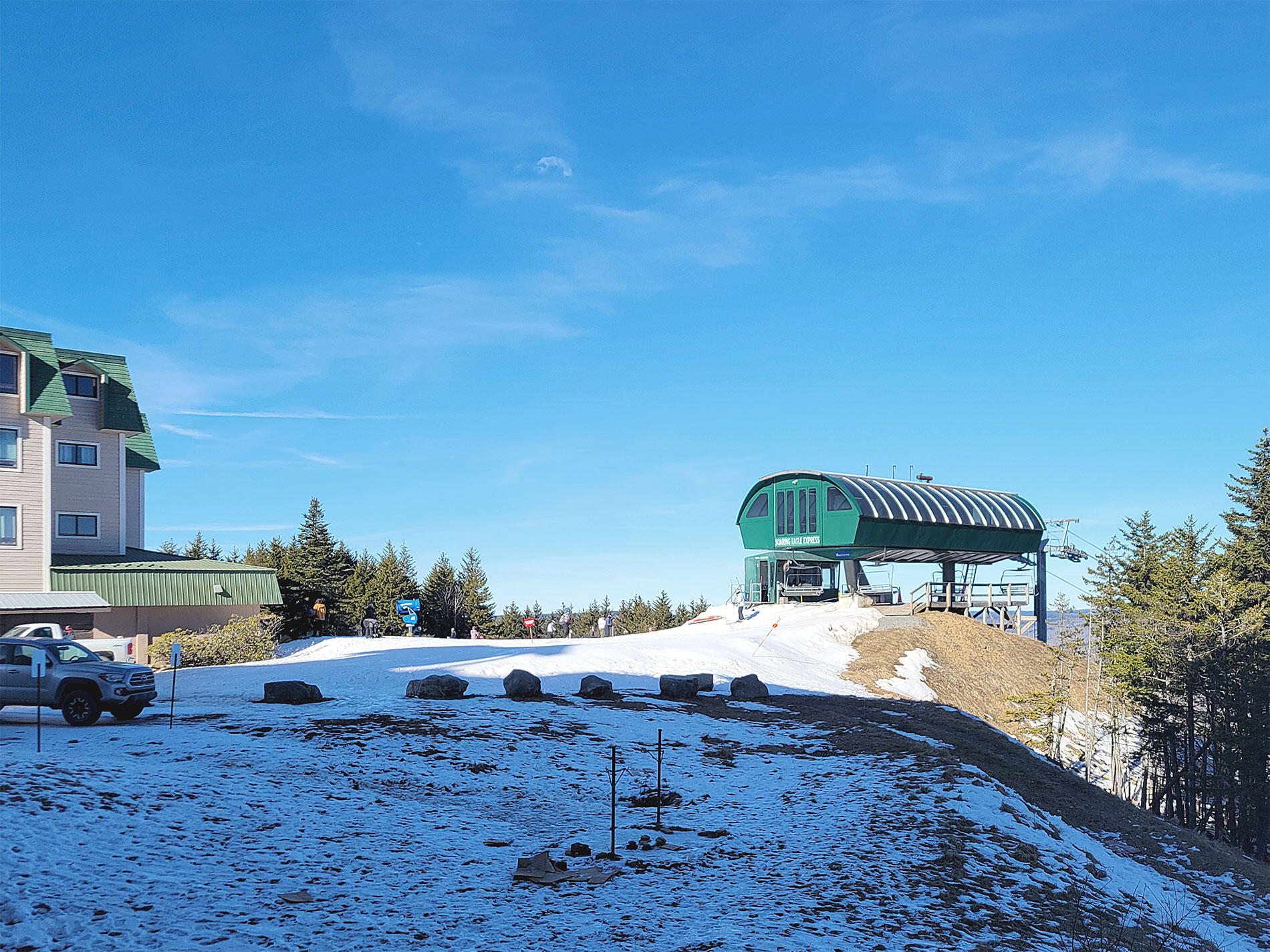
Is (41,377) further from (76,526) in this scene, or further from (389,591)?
(389,591)

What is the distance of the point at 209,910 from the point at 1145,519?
55127 millimetres

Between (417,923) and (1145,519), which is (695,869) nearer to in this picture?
(417,923)

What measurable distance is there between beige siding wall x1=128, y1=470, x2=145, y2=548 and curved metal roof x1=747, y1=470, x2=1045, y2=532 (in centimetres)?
3405

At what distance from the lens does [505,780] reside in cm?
1528

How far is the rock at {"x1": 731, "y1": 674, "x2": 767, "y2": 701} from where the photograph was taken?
2617 centimetres

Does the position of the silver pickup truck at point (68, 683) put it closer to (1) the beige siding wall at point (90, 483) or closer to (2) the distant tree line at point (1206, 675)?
(1) the beige siding wall at point (90, 483)

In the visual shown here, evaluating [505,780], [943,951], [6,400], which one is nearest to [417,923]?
[943,951]

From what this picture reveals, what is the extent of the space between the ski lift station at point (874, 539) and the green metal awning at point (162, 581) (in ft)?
95.1

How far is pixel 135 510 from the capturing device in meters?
42.5

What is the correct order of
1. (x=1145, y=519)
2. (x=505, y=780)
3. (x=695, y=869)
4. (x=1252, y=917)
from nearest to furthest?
(x=695, y=869) < (x=1252, y=917) < (x=505, y=780) < (x=1145, y=519)

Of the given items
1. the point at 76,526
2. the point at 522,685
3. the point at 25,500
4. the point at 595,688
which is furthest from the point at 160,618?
the point at 595,688

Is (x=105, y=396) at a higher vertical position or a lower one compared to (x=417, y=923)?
higher

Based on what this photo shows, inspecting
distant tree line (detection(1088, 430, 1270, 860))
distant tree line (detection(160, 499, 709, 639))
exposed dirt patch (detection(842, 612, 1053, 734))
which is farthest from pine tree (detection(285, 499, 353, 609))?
distant tree line (detection(1088, 430, 1270, 860))

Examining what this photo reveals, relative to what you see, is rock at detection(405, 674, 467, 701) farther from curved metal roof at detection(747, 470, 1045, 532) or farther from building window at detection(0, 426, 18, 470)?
curved metal roof at detection(747, 470, 1045, 532)
